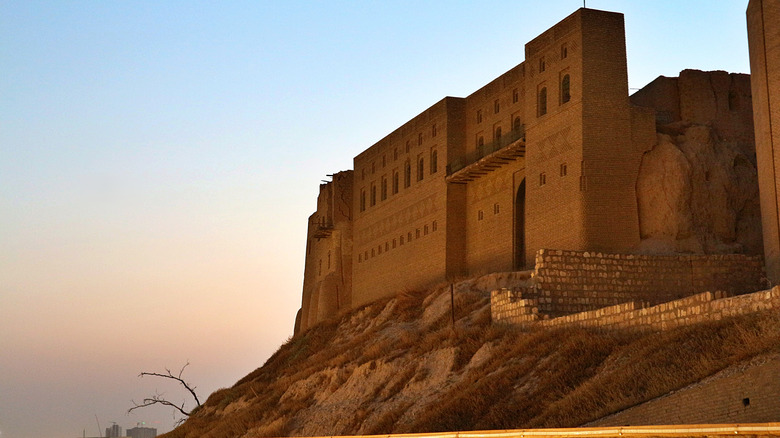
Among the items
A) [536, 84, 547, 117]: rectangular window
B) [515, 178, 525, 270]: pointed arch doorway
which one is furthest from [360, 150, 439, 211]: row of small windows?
[536, 84, 547, 117]: rectangular window

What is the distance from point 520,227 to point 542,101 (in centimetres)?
433

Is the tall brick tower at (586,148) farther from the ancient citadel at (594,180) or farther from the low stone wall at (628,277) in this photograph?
the low stone wall at (628,277)

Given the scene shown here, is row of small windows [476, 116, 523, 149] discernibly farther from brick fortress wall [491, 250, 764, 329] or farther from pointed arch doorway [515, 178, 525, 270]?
brick fortress wall [491, 250, 764, 329]

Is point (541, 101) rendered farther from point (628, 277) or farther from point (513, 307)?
point (513, 307)

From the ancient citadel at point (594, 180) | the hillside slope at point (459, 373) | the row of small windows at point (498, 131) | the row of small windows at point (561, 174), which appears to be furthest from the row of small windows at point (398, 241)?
the row of small windows at point (561, 174)

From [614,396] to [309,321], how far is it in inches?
1386

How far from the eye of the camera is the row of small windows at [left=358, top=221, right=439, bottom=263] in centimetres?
4019

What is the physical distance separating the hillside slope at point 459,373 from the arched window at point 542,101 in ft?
20.8

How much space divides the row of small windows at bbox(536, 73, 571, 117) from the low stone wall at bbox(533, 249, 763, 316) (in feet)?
21.5

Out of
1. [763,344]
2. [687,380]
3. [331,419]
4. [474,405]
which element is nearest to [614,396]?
[687,380]

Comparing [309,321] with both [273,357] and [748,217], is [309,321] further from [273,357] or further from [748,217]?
[748,217]

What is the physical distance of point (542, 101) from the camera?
112 feet

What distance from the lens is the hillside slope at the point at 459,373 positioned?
16.7 m

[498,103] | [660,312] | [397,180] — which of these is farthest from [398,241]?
[660,312]
